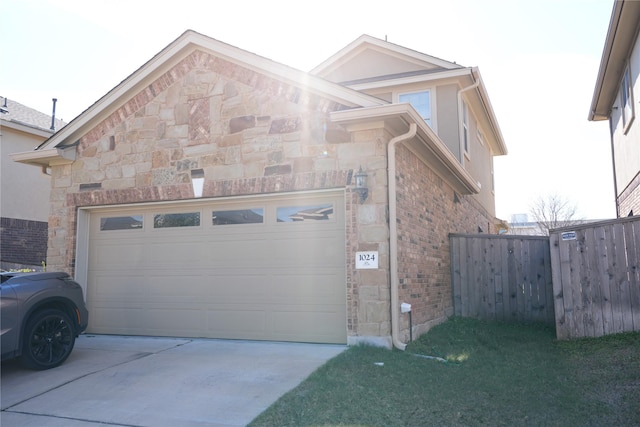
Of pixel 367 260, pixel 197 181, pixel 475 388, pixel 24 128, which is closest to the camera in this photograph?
pixel 475 388

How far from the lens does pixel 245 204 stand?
27.9 feet

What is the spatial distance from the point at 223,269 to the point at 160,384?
2831 mm

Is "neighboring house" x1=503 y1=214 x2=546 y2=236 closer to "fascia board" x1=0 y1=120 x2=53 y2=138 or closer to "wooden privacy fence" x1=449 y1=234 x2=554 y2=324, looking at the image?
"wooden privacy fence" x1=449 y1=234 x2=554 y2=324

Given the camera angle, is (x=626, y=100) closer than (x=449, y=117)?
Yes

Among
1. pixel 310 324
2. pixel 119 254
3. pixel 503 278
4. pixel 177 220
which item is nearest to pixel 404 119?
pixel 310 324

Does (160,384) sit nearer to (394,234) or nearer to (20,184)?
(394,234)

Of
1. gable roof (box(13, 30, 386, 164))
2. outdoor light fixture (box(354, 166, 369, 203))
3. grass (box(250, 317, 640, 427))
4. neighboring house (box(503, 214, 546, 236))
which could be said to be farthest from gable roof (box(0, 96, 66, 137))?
neighboring house (box(503, 214, 546, 236))

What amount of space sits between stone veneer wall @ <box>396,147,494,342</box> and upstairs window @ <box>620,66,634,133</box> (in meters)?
4.12

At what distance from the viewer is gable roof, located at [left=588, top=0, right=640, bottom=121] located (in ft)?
31.6

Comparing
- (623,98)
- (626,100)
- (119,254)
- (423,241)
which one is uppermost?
(623,98)

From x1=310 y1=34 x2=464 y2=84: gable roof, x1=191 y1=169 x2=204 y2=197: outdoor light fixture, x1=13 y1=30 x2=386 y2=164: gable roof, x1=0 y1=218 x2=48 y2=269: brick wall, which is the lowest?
x1=0 y1=218 x2=48 y2=269: brick wall

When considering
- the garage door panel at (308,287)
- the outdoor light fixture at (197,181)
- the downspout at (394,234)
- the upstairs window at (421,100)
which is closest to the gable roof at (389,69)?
the upstairs window at (421,100)

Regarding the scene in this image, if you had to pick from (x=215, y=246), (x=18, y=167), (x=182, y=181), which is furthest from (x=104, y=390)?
(x=18, y=167)

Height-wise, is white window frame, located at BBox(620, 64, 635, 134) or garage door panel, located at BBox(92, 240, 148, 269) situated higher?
white window frame, located at BBox(620, 64, 635, 134)
